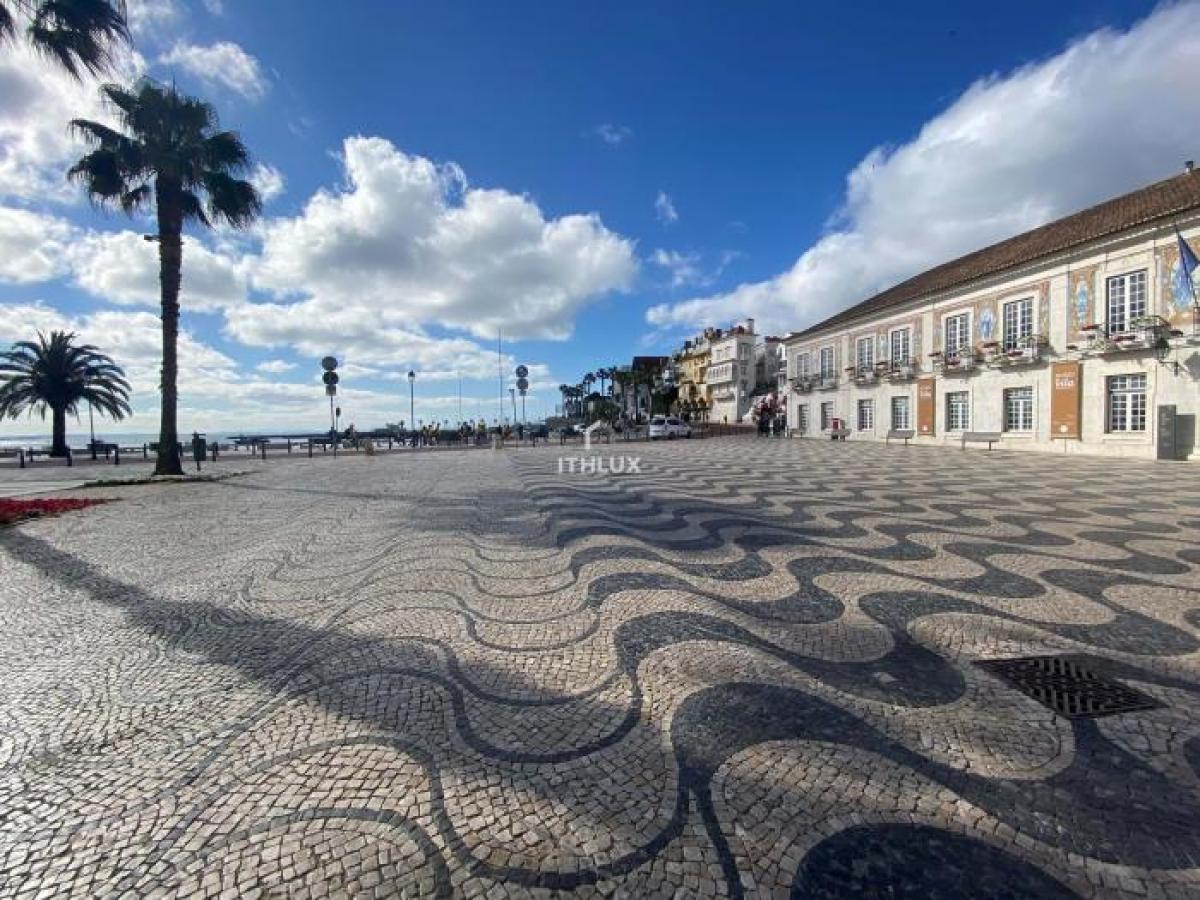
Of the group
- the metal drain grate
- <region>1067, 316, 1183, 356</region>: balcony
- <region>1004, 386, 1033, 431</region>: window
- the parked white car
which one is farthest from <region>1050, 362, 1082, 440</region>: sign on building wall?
the parked white car

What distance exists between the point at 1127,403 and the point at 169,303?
110ft

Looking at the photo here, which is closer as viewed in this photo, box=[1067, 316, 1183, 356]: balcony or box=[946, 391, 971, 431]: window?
box=[1067, 316, 1183, 356]: balcony

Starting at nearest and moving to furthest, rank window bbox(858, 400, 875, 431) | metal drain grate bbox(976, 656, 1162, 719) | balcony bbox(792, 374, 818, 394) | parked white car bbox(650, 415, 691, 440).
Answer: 1. metal drain grate bbox(976, 656, 1162, 719)
2. window bbox(858, 400, 875, 431)
3. balcony bbox(792, 374, 818, 394)
4. parked white car bbox(650, 415, 691, 440)

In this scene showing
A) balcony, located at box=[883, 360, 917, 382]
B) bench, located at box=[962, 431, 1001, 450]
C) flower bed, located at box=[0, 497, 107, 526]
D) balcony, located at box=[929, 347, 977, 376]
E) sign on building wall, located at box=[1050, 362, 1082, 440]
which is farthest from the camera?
balcony, located at box=[883, 360, 917, 382]

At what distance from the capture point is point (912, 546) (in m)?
6.34

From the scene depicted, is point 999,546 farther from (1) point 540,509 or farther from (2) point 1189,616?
(1) point 540,509

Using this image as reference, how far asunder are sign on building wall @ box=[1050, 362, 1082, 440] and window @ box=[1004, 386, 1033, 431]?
142 cm

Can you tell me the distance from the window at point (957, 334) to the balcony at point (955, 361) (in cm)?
18

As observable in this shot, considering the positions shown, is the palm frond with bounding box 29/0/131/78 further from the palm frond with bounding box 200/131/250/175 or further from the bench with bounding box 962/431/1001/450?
the bench with bounding box 962/431/1001/450

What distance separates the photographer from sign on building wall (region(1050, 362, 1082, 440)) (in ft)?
70.1

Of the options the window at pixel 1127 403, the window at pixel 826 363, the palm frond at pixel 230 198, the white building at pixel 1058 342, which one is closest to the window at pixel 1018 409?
the white building at pixel 1058 342

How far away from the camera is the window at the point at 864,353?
1355 inches

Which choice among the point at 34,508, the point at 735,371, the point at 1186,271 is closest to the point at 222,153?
the point at 34,508

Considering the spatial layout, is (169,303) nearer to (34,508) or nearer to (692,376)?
(34,508)
